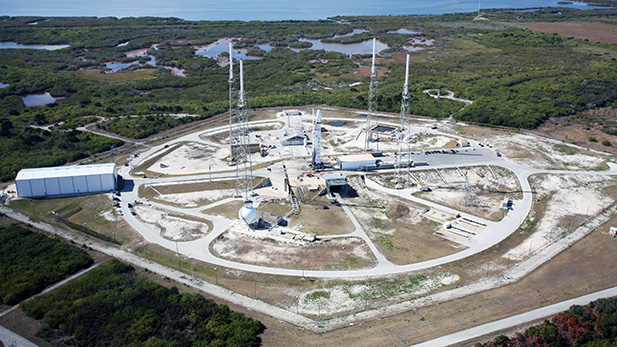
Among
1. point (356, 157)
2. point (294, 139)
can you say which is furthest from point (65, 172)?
point (356, 157)

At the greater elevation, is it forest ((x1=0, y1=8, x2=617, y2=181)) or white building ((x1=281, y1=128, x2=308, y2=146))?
forest ((x1=0, y1=8, x2=617, y2=181))

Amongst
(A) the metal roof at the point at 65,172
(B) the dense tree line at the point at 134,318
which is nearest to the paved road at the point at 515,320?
(B) the dense tree line at the point at 134,318

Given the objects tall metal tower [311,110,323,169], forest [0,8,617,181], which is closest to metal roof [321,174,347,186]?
tall metal tower [311,110,323,169]

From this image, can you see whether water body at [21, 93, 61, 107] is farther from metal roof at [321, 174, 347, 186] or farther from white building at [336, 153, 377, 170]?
metal roof at [321, 174, 347, 186]

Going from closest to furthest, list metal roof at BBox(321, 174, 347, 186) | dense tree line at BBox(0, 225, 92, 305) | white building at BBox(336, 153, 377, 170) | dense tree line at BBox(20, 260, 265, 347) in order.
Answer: dense tree line at BBox(20, 260, 265, 347), dense tree line at BBox(0, 225, 92, 305), metal roof at BBox(321, 174, 347, 186), white building at BBox(336, 153, 377, 170)

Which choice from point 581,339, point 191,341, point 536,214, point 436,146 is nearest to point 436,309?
point 581,339

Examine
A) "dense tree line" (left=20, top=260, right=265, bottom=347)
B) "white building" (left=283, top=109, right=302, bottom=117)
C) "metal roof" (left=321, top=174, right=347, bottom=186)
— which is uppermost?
"white building" (left=283, top=109, right=302, bottom=117)

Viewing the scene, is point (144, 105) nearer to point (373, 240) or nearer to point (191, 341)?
point (373, 240)
